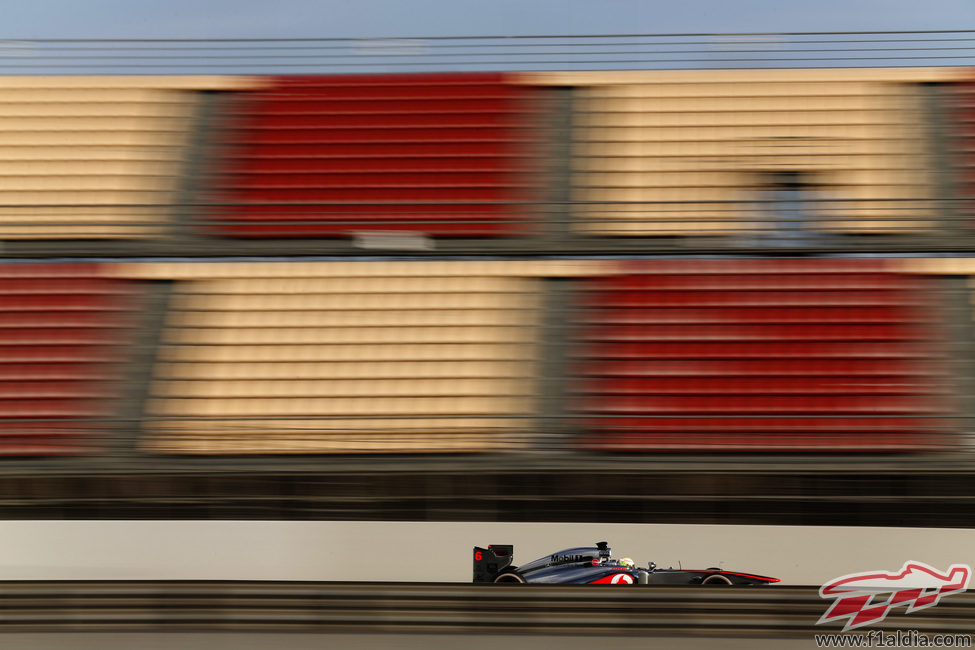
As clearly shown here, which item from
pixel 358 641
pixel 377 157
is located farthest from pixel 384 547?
pixel 377 157

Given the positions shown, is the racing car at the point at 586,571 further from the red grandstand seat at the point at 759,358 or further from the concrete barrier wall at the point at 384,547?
the red grandstand seat at the point at 759,358

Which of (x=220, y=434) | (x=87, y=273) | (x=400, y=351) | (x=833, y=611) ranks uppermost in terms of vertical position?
(x=87, y=273)

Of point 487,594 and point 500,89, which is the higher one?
point 500,89

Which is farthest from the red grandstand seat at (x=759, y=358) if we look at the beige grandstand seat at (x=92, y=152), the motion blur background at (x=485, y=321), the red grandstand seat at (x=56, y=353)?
the beige grandstand seat at (x=92, y=152)

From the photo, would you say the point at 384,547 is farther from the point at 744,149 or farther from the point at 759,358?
the point at 744,149

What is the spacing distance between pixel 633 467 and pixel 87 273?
14.4ft

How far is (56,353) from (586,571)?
4.11m

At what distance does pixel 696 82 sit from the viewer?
6.93 m

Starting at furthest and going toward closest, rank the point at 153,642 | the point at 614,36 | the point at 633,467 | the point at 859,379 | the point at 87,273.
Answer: the point at 614,36 < the point at 87,273 < the point at 859,379 < the point at 633,467 < the point at 153,642

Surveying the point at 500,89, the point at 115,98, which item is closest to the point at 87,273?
the point at 115,98

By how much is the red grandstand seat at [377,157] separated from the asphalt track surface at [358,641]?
3.10 meters

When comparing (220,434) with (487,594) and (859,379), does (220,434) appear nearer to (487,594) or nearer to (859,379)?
(487,594)

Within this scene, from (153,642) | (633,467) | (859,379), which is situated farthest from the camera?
(859,379)

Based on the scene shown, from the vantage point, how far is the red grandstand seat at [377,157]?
639 centimetres
